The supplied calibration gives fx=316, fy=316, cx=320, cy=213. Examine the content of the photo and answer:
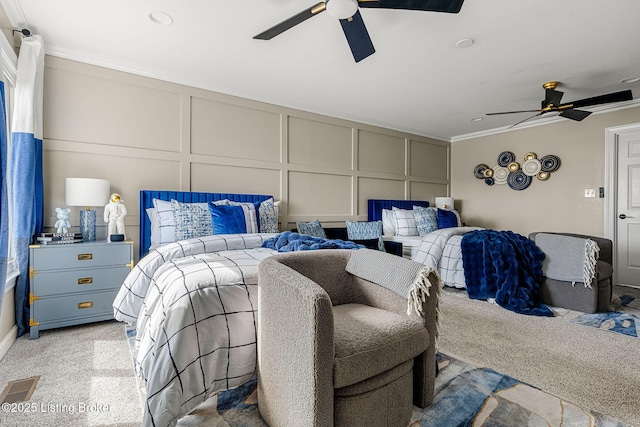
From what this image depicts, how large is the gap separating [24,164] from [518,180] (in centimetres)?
622

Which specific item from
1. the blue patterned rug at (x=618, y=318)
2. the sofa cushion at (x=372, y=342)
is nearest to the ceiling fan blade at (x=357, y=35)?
the sofa cushion at (x=372, y=342)

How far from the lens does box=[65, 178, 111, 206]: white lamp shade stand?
2.63m

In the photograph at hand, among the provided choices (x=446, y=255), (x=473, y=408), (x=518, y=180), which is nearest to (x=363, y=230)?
(x=446, y=255)

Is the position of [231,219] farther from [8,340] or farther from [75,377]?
[8,340]

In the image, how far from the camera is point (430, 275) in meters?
1.50

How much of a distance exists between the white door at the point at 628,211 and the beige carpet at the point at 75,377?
565 centimetres

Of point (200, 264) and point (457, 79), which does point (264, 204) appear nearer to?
point (200, 264)

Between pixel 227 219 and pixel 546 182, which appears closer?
pixel 227 219

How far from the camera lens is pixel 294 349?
1.16 metres

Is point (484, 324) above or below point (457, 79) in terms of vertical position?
below

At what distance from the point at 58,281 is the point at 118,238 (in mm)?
517

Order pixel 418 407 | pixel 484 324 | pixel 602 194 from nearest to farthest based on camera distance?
pixel 418 407 < pixel 484 324 < pixel 602 194

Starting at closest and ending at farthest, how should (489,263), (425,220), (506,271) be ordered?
(506,271)
(489,263)
(425,220)

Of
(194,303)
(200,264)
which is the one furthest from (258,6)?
(194,303)
